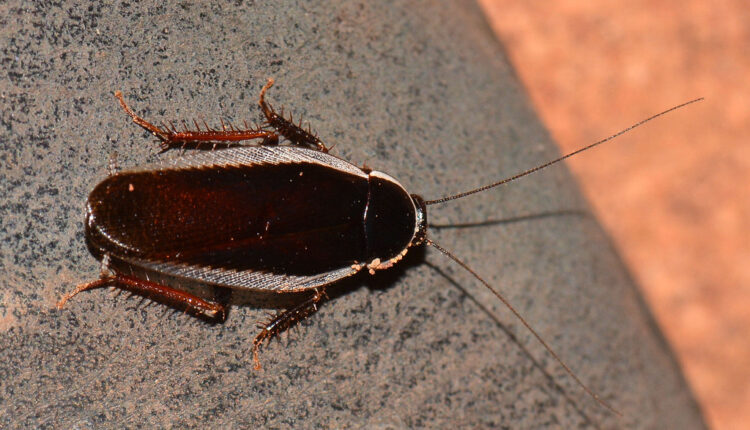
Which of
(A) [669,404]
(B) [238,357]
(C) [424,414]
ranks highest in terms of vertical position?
(B) [238,357]

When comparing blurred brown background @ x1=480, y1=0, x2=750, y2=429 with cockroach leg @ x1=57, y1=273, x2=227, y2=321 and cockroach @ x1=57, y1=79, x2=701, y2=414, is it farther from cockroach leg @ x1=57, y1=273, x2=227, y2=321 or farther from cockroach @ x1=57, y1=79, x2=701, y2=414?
cockroach leg @ x1=57, y1=273, x2=227, y2=321

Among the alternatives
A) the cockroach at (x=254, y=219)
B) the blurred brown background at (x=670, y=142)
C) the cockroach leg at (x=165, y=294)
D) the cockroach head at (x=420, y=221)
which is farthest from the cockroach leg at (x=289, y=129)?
the blurred brown background at (x=670, y=142)

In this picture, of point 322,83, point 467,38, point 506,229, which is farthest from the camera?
point 467,38

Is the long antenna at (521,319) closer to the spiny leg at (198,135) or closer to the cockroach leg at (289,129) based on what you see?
the cockroach leg at (289,129)

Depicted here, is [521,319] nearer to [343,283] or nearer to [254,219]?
[343,283]

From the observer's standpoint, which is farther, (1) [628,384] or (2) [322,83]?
(1) [628,384]

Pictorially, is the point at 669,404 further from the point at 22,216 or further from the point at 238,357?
the point at 22,216

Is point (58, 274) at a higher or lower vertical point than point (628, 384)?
higher

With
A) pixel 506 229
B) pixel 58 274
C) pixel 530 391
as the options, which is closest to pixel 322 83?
pixel 506 229
